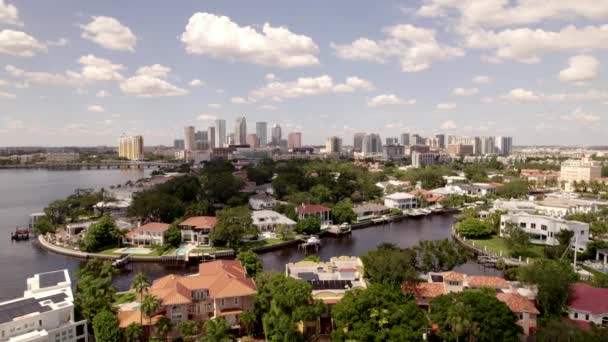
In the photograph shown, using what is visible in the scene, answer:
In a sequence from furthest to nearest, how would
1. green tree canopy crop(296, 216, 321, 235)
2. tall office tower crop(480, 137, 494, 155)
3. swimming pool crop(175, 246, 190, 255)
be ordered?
tall office tower crop(480, 137, 494, 155)
green tree canopy crop(296, 216, 321, 235)
swimming pool crop(175, 246, 190, 255)

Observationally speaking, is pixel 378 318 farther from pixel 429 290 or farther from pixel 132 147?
pixel 132 147

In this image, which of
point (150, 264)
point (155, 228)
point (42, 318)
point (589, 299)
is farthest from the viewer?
point (155, 228)

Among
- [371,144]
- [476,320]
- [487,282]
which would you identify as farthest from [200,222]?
[371,144]

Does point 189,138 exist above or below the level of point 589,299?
above

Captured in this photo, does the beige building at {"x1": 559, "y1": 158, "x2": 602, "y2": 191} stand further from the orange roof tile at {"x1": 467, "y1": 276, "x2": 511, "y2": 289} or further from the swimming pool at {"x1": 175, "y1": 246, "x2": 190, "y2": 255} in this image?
the swimming pool at {"x1": 175, "y1": 246, "x2": 190, "y2": 255}

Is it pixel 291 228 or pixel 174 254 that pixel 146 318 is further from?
pixel 291 228

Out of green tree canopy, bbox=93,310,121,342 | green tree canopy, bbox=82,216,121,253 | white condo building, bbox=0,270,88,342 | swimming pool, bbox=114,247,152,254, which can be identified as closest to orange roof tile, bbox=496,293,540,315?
green tree canopy, bbox=93,310,121,342
